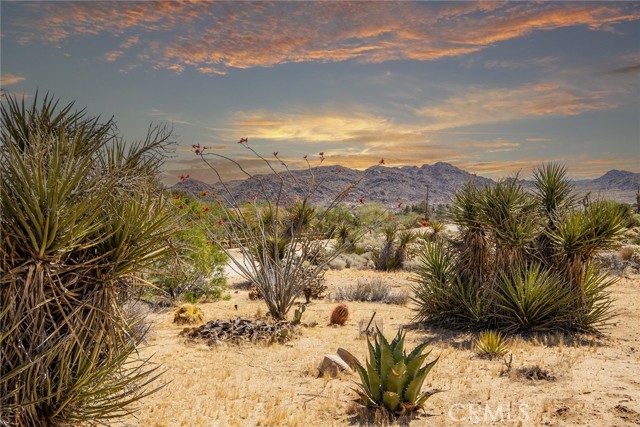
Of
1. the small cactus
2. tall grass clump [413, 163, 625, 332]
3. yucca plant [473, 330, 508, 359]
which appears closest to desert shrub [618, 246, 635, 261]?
tall grass clump [413, 163, 625, 332]

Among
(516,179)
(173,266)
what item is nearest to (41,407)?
(173,266)

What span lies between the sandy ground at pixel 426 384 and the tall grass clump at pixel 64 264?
79cm

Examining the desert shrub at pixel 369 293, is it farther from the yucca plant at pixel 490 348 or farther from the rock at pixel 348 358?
the rock at pixel 348 358

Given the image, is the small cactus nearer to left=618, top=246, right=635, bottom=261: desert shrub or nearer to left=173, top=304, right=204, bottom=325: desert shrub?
left=173, top=304, right=204, bottom=325: desert shrub

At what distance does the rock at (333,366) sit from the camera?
7246 millimetres

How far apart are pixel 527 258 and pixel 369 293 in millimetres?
5948

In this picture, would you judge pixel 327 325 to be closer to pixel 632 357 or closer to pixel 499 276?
pixel 499 276

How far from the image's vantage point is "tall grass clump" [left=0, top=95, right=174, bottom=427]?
3504mm

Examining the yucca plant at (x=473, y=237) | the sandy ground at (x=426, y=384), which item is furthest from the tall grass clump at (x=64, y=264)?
the yucca plant at (x=473, y=237)

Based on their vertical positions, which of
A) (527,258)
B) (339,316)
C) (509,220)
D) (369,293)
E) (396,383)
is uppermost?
(509,220)

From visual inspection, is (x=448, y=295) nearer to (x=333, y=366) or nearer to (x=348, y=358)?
(x=348, y=358)

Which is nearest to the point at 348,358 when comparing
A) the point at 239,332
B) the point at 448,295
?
the point at 239,332

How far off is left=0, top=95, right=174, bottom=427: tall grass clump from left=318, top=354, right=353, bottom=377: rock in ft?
11.4

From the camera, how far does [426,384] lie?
6707 millimetres
